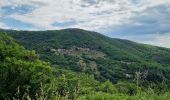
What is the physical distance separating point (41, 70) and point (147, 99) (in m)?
43.1

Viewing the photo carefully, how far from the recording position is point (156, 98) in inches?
576

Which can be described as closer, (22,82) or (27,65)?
(22,82)

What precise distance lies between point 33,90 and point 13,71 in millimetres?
5060

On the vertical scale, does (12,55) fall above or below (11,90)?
above

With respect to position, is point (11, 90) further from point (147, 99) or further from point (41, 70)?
point (147, 99)

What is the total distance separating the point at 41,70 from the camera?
54.3m

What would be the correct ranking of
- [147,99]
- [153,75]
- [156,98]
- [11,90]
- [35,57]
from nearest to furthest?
[147,99] → [156,98] → [11,90] → [35,57] → [153,75]

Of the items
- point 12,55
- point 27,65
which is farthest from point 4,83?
point 12,55

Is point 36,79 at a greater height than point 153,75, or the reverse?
point 36,79

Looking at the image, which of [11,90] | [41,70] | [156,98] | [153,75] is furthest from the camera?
[153,75]

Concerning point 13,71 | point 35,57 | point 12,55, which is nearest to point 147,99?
point 13,71

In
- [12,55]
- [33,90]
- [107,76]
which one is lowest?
[107,76]

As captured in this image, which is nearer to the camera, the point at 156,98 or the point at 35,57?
the point at 156,98

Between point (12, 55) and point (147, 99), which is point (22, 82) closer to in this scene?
point (12, 55)
